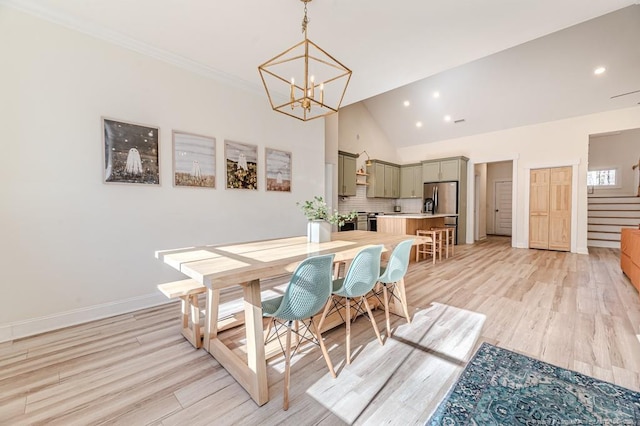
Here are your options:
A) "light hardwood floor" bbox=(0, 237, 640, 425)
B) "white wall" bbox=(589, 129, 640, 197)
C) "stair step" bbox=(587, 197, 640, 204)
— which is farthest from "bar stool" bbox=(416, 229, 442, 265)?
"white wall" bbox=(589, 129, 640, 197)

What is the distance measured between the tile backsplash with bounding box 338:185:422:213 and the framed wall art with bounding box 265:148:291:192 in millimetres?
2521

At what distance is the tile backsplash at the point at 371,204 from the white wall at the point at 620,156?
591 cm

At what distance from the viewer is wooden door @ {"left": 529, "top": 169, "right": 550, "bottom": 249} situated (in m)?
6.25

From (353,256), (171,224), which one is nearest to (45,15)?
(171,224)

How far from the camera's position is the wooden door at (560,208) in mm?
5941

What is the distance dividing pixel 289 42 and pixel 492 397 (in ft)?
11.4

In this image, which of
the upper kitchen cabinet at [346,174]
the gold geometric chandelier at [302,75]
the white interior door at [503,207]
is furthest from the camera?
the white interior door at [503,207]

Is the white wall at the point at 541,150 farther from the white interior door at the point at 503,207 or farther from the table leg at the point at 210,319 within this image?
the table leg at the point at 210,319

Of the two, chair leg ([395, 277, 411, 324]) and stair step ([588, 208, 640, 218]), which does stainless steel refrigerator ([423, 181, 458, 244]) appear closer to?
stair step ([588, 208, 640, 218])

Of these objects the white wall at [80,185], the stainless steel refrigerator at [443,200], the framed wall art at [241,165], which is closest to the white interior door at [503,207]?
the stainless steel refrigerator at [443,200]

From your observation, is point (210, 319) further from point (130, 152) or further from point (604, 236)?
point (604, 236)

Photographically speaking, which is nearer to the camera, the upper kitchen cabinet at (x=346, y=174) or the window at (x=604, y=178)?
the upper kitchen cabinet at (x=346, y=174)

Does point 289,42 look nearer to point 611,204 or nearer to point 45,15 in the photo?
point 45,15

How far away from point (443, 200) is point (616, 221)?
14.2ft
